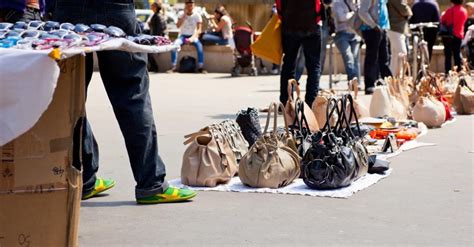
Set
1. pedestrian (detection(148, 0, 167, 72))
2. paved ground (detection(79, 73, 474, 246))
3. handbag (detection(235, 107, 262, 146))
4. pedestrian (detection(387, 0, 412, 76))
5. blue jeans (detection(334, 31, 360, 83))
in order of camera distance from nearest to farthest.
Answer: paved ground (detection(79, 73, 474, 246)), handbag (detection(235, 107, 262, 146)), pedestrian (detection(387, 0, 412, 76)), blue jeans (detection(334, 31, 360, 83)), pedestrian (detection(148, 0, 167, 72))

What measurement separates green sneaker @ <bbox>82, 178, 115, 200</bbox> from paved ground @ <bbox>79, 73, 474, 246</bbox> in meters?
0.05

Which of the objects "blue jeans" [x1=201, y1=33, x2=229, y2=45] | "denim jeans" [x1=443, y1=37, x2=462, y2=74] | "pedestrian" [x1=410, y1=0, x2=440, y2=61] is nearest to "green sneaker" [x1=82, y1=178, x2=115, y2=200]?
"pedestrian" [x1=410, y1=0, x2=440, y2=61]

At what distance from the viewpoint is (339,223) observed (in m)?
6.12

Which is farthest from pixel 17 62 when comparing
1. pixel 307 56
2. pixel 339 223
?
pixel 307 56

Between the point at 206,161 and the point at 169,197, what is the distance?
0.63 m

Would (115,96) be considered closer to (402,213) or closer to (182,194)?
(182,194)

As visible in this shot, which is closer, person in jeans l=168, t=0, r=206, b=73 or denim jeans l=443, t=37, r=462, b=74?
denim jeans l=443, t=37, r=462, b=74

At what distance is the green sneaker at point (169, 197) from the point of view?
6.53 metres

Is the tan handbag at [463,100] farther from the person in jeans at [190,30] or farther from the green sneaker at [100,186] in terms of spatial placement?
the person in jeans at [190,30]

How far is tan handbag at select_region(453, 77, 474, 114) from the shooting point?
12.4m

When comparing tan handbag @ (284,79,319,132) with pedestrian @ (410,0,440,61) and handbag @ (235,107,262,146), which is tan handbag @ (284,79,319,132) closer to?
handbag @ (235,107,262,146)

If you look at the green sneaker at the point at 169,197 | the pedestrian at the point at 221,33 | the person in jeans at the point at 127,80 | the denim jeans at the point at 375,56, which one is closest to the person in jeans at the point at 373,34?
the denim jeans at the point at 375,56

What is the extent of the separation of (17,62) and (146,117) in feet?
7.06

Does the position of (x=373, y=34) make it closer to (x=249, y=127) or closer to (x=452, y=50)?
A: (x=452, y=50)
